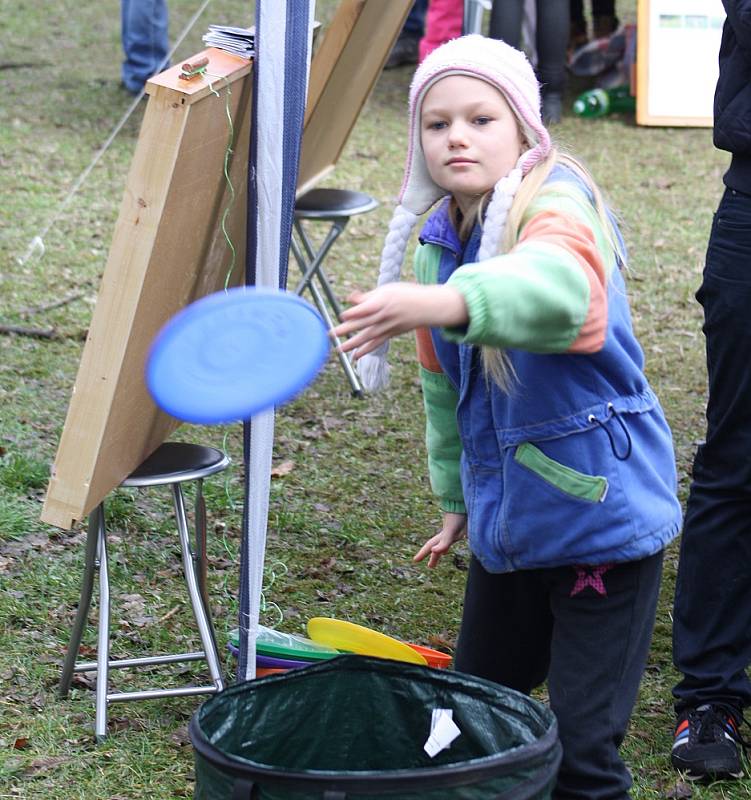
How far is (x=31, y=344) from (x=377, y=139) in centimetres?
363

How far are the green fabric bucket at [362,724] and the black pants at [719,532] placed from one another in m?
0.77

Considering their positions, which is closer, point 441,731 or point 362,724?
point 441,731

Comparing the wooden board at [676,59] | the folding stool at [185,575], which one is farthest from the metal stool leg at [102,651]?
the wooden board at [676,59]

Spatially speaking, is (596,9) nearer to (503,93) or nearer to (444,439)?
(444,439)

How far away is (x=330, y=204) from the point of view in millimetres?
4750

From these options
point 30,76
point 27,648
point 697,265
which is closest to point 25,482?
point 27,648

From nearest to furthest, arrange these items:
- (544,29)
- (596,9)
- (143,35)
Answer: (544,29), (143,35), (596,9)

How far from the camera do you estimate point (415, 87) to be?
217cm

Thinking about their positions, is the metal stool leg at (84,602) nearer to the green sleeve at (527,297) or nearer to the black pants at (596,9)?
the green sleeve at (527,297)

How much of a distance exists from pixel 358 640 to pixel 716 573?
0.80 m

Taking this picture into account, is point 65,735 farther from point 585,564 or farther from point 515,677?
point 585,564

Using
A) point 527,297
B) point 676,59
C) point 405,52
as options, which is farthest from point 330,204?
point 405,52

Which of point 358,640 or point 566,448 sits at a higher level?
point 566,448

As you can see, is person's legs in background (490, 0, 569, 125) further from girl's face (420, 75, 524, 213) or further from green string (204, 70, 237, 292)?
girl's face (420, 75, 524, 213)
